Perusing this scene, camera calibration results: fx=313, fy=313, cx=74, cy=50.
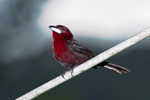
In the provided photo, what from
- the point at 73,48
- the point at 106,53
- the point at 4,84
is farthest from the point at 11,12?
the point at 106,53

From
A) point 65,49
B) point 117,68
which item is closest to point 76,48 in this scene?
point 65,49

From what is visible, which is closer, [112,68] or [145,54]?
[112,68]

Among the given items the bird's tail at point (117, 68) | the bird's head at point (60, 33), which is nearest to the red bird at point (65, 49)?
the bird's head at point (60, 33)

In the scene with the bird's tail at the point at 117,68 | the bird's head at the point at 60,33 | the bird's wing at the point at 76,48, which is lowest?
the bird's tail at the point at 117,68

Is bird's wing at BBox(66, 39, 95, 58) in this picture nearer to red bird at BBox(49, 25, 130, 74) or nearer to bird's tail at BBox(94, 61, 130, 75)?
red bird at BBox(49, 25, 130, 74)

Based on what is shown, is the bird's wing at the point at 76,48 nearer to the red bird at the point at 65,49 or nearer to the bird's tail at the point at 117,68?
the red bird at the point at 65,49

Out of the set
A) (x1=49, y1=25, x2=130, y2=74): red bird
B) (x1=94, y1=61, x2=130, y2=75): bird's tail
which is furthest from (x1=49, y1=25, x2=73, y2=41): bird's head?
(x1=94, y1=61, x2=130, y2=75): bird's tail

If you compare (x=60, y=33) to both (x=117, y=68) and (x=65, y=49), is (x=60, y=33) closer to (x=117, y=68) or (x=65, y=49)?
(x=65, y=49)

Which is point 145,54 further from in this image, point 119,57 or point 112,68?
point 112,68

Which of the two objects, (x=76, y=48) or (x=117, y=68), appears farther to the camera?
(x=76, y=48)

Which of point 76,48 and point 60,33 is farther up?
point 60,33

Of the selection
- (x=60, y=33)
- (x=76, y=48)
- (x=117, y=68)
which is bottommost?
(x=117, y=68)
